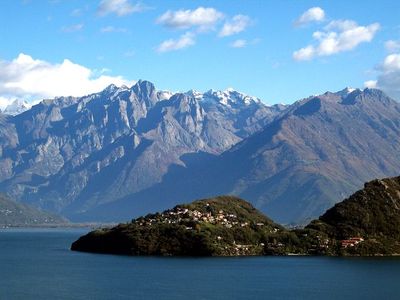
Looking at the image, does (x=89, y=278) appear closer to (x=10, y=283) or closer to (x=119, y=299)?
(x=10, y=283)

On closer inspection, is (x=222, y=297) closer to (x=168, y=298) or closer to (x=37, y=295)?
(x=168, y=298)

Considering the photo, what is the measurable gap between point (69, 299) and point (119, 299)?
938 cm

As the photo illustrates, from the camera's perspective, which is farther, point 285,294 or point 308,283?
point 308,283

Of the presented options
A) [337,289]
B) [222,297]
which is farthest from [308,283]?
[222,297]

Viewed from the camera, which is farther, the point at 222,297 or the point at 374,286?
the point at 374,286

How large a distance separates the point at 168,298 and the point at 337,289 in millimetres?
37810

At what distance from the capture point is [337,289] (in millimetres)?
178375

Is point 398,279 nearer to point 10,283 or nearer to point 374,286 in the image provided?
point 374,286

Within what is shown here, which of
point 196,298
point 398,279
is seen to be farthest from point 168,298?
point 398,279

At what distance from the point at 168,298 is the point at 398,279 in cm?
5847

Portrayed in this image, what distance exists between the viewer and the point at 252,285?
7229 inches

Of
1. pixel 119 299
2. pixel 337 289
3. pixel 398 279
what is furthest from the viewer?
pixel 398 279

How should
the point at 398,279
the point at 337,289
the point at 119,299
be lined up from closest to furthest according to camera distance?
the point at 119,299 < the point at 337,289 < the point at 398,279

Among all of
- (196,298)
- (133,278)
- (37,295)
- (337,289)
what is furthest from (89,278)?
(337,289)
